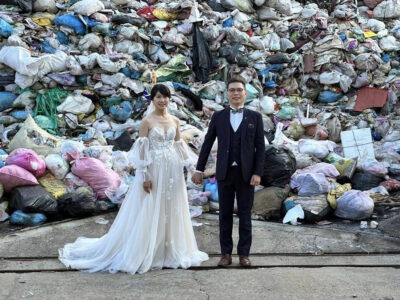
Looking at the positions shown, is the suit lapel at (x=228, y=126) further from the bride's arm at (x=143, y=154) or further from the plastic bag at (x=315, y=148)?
the plastic bag at (x=315, y=148)

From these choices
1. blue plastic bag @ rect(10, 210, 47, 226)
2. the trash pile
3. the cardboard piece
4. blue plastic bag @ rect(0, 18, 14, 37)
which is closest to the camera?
blue plastic bag @ rect(10, 210, 47, 226)

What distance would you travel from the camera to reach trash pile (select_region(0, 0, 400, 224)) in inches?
243

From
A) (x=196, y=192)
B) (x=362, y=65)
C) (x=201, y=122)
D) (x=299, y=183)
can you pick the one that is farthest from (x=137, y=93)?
(x=362, y=65)

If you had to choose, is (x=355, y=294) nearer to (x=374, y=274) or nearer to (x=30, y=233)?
(x=374, y=274)

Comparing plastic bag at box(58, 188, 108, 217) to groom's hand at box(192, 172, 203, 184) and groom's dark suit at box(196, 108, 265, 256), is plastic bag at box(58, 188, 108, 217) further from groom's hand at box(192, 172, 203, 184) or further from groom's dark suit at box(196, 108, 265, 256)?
groom's dark suit at box(196, 108, 265, 256)

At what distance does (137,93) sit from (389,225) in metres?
4.34

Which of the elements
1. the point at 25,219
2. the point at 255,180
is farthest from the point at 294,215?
the point at 25,219

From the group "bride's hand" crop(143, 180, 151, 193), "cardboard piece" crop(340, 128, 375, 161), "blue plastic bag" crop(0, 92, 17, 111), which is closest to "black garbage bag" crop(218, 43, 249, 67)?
"cardboard piece" crop(340, 128, 375, 161)

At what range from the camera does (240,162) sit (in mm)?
4324

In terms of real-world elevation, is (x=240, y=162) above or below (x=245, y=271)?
above

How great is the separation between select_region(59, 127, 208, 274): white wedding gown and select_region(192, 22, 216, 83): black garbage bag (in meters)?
4.76

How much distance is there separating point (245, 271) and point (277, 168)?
2.18 meters

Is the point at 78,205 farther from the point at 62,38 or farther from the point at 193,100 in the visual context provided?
the point at 62,38

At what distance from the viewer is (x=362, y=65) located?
9.82 meters
